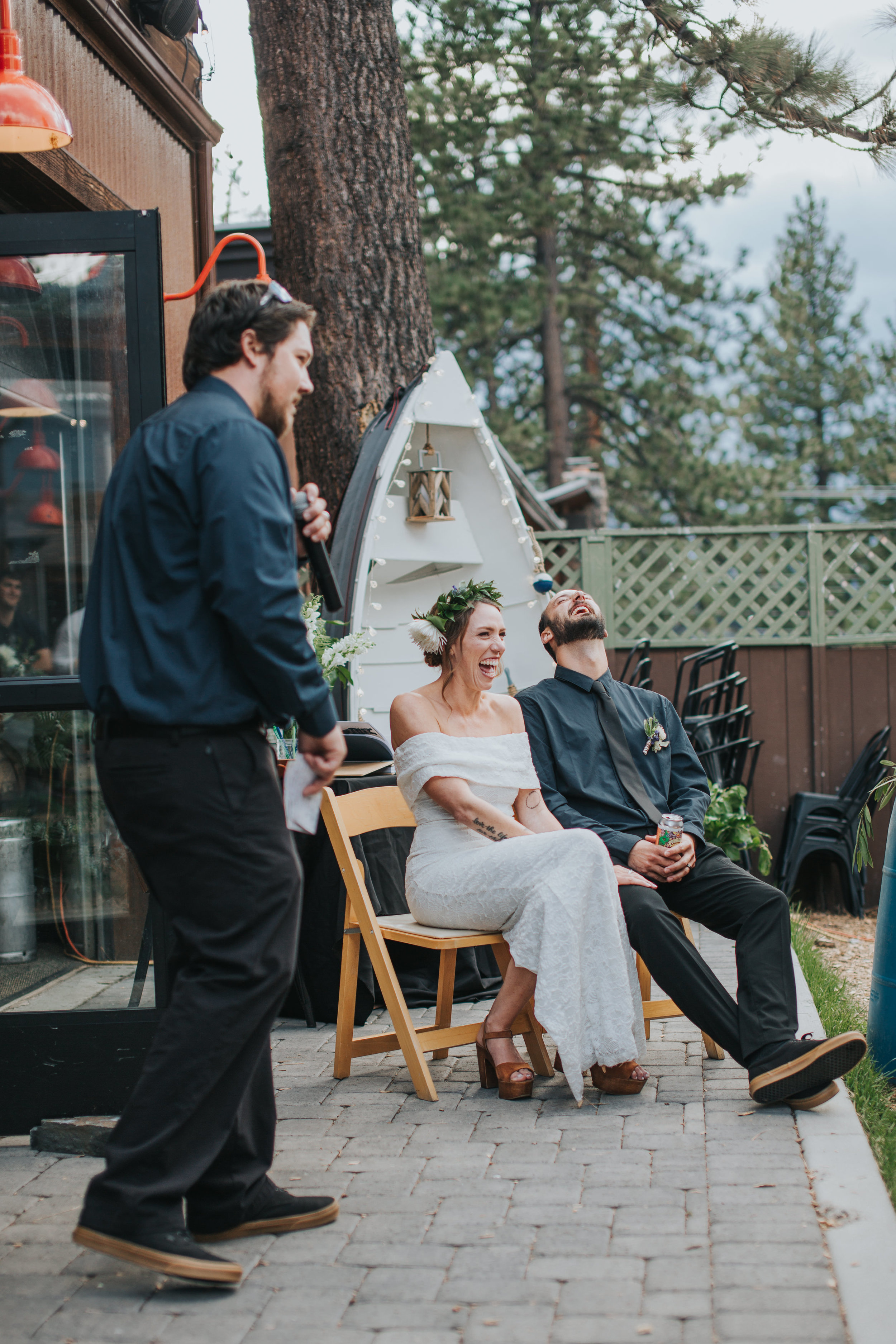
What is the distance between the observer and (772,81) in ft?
21.1

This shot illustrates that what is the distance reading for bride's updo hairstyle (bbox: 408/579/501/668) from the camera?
12.4 ft

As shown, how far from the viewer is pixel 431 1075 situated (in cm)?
373

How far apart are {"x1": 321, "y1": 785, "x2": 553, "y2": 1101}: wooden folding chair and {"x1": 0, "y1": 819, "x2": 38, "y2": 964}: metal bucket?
Answer: 0.84m

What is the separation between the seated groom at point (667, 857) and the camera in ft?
10.6

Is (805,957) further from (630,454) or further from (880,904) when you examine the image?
(630,454)

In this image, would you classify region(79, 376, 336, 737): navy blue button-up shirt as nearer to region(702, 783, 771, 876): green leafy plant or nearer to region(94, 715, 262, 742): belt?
region(94, 715, 262, 742): belt

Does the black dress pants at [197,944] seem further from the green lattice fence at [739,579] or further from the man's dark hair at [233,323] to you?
the green lattice fence at [739,579]

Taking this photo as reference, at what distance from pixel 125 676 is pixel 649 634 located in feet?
19.9

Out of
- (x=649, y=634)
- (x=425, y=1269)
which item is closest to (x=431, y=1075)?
(x=425, y=1269)

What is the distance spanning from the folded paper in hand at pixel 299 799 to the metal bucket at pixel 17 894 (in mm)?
1239

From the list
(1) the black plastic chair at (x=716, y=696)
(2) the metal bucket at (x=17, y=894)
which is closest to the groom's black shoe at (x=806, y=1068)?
(2) the metal bucket at (x=17, y=894)

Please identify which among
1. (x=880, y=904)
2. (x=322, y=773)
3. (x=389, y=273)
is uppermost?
(x=389, y=273)

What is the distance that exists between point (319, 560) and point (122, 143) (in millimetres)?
3141

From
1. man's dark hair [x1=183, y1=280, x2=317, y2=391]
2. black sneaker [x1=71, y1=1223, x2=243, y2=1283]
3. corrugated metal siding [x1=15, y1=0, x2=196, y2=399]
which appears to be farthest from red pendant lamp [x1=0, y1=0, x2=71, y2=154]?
black sneaker [x1=71, y1=1223, x2=243, y2=1283]
